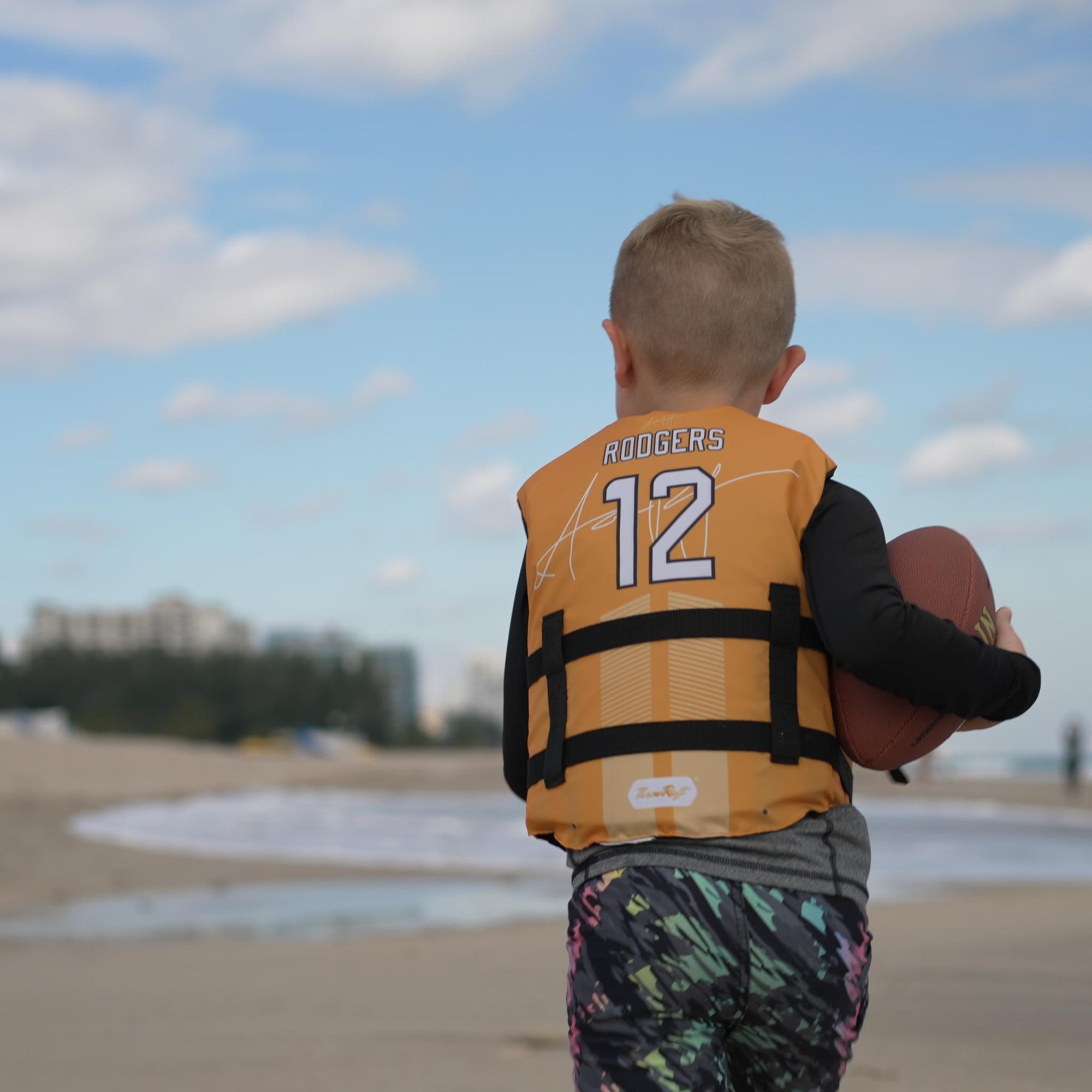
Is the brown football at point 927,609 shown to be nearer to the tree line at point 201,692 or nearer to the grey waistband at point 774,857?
the grey waistband at point 774,857

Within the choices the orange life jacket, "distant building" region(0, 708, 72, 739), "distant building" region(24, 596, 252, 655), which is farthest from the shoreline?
"distant building" region(24, 596, 252, 655)

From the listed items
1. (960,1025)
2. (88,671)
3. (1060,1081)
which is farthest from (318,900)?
(88,671)

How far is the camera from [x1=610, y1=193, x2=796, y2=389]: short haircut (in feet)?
6.05

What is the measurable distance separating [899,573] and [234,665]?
280 feet

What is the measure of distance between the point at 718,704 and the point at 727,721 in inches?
1.0

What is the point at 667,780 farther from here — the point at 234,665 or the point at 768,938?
the point at 234,665

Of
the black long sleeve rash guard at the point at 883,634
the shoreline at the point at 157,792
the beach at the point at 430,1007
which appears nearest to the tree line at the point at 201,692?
the shoreline at the point at 157,792

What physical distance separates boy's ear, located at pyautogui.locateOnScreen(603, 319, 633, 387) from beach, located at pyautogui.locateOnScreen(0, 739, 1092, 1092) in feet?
8.40

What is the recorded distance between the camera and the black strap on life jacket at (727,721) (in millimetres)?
1720

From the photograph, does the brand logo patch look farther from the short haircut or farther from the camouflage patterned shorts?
the short haircut

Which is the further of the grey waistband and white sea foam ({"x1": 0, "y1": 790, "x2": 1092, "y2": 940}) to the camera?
white sea foam ({"x1": 0, "y1": 790, "x2": 1092, "y2": 940})

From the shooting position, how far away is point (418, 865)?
12531mm

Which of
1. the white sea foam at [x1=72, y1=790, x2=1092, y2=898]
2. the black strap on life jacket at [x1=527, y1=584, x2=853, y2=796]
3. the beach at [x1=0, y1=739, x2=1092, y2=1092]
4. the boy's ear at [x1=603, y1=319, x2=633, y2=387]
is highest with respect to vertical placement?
the boy's ear at [x1=603, y1=319, x2=633, y2=387]

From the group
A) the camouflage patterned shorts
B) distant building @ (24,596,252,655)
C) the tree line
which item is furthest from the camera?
distant building @ (24,596,252,655)
